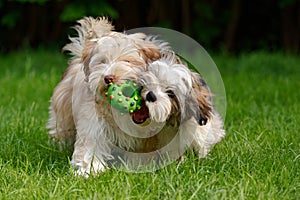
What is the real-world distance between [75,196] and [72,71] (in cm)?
128

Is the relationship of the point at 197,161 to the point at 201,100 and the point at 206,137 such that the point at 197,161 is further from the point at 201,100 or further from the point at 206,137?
the point at 201,100

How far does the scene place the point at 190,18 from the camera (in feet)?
29.7

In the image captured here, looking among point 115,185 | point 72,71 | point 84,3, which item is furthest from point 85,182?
point 84,3

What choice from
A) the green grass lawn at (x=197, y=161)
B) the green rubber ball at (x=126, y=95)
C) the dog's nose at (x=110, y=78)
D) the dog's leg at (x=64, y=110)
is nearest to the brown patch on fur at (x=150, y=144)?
the green grass lawn at (x=197, y=161)

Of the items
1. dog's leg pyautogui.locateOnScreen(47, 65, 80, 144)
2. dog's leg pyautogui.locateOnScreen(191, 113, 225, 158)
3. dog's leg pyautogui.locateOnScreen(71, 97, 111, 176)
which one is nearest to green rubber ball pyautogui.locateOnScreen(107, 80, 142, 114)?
dog's leg pyautogui.locateOnScreen(71, 97, 111, 176)

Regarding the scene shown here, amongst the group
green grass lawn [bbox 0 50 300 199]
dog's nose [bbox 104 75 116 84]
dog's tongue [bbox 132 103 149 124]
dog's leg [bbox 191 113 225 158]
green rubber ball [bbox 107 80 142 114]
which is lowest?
green grass lawn [bbox 0 50 300 199]

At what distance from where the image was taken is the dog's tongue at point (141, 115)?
10.7ft

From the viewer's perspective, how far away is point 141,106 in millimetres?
3260

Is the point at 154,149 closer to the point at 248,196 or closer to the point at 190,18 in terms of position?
the point at 248,196

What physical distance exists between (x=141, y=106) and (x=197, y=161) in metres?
0.51

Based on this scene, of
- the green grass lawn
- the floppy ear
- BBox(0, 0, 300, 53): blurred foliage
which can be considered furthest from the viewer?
BBox(0, 0, 300, 53): blurred foliage

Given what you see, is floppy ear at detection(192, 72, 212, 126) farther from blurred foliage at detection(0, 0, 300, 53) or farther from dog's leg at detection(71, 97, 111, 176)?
blurred foliage at detection(0, 0, 300, 53)

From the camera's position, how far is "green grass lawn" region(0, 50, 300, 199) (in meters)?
3.04

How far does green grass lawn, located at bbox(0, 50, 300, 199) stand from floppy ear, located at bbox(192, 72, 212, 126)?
0.75ft
